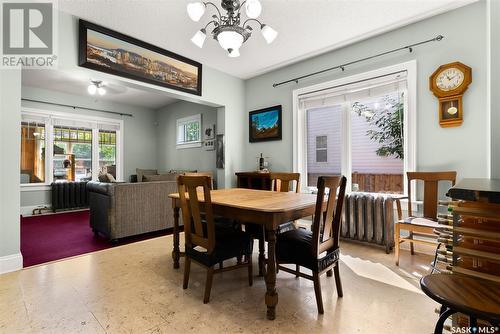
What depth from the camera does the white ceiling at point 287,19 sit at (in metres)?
2.63

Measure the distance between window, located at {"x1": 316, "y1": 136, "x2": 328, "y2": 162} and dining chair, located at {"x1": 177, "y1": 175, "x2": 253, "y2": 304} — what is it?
237 cm

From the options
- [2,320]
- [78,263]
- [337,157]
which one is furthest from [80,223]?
[337,157]

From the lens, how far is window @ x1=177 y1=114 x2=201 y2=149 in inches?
237

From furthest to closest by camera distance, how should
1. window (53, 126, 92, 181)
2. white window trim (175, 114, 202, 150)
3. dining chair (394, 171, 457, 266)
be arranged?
1. white window trim (175, 114, 202, 150)
2. window (53, 126, 92, 181)
3. dining chair (394, 171, 457, 266)

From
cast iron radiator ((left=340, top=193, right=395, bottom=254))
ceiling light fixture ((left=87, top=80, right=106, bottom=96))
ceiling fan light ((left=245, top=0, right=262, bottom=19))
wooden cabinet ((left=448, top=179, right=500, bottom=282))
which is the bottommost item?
cast iron radiator ((left=340, top=193, right=395, bottom=254))

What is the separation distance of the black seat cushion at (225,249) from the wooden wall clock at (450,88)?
2.61 metres

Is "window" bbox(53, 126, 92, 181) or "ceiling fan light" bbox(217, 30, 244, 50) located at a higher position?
"ceiling fan light" bbox(217, 30, 244, 50)

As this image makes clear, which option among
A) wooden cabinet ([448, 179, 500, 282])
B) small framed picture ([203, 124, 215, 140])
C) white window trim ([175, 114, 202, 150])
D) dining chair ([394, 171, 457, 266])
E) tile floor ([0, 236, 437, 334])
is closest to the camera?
wooden cabinet ([448, 179, 500, 282])

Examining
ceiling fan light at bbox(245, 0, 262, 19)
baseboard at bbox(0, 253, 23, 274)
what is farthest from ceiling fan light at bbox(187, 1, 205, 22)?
baseboard at bbox(0, 253, 23, 274)

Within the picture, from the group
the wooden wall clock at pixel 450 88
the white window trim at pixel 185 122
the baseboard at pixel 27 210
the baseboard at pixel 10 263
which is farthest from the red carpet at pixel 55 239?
the wooden wall clock at pixel 450 88

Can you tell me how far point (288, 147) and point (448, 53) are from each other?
2410mm

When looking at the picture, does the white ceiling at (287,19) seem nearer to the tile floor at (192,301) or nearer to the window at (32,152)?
the tile floor at (192,301)

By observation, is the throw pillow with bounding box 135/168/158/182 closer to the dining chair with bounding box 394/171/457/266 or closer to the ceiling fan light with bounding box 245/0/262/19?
the ceiling fan light with bounding box 245/0/262/19

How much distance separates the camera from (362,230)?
3.14m
